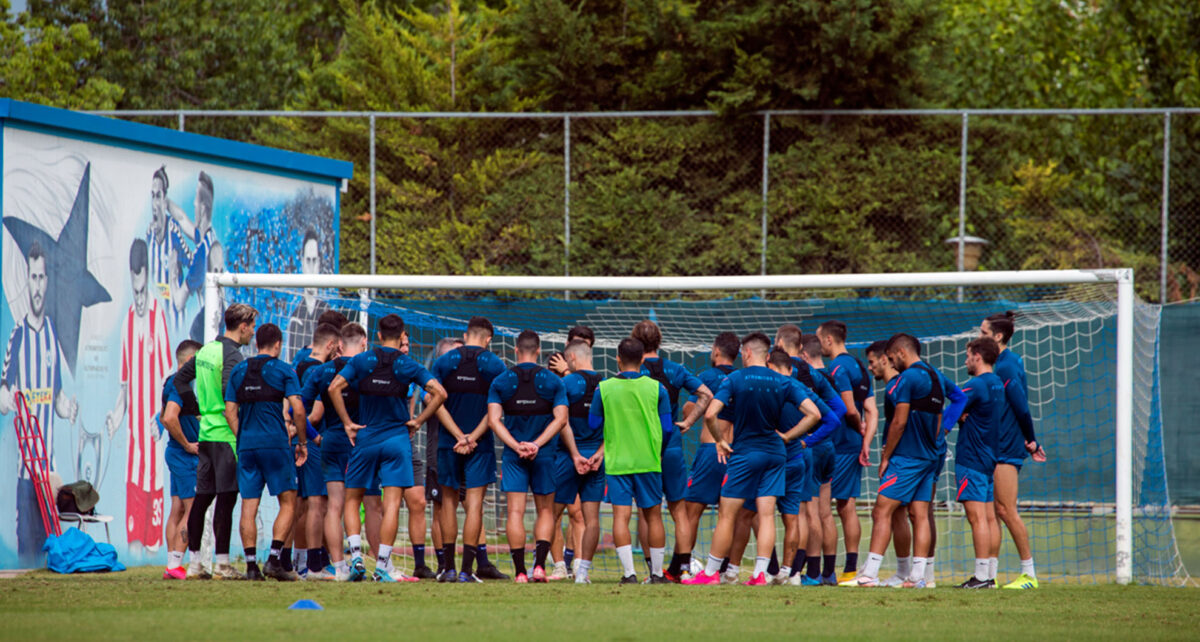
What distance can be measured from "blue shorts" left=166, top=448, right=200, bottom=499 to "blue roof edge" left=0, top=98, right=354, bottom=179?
9.20 ft

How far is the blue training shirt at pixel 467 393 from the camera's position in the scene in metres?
9.27

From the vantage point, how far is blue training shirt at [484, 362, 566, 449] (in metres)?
9.07

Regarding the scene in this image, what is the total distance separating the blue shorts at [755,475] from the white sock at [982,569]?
161 cm

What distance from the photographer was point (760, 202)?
1680cm

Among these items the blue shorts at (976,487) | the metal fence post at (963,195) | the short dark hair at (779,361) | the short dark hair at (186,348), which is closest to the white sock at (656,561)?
the short dark hair at (779,361)

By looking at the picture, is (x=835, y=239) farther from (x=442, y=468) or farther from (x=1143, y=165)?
(x=442, y=468)

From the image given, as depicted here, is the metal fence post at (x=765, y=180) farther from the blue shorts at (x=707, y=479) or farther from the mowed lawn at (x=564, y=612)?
the mowed lawn at (x=564, y=612)

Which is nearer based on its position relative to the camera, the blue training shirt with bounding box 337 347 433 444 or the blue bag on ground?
the blue training shirt with bounding box 337 347 433 444

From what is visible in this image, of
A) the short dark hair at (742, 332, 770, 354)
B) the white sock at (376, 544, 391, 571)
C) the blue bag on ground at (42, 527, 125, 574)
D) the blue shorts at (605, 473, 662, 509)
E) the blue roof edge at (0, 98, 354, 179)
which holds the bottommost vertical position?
the blue bag on ground at (42, 527, 125, 574)

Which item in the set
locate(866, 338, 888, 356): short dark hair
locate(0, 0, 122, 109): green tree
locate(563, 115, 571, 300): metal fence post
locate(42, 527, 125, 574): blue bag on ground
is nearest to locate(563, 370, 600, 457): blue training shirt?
locate(866, 338, 888, 356): short dark hair

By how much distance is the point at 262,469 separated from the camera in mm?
8844

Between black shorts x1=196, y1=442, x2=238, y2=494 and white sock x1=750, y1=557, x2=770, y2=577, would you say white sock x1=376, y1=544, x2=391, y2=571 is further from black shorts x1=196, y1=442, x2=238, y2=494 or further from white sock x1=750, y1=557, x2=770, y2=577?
white sock x1=750, y1=557, x2=770, y2=577

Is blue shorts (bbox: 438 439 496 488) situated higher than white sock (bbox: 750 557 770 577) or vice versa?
blue shorts (bbox: 438 439 496 488)

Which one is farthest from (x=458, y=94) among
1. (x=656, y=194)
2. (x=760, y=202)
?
(x=760, y=202)
